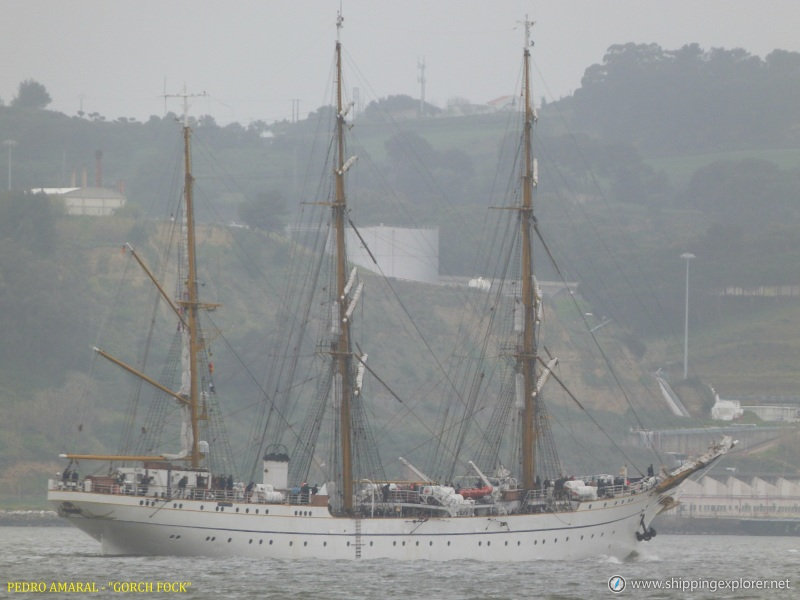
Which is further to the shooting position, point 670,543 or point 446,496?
point 670,543

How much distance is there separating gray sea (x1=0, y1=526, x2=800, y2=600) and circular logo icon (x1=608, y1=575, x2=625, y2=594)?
0.24ft

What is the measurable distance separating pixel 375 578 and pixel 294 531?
10008 mm

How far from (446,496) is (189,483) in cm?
1290

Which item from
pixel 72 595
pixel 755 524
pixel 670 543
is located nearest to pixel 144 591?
pixel 72 595

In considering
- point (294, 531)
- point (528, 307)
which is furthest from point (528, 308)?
point (294, 531)

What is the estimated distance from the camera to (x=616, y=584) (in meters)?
85.4

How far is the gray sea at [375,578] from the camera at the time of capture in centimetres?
8038

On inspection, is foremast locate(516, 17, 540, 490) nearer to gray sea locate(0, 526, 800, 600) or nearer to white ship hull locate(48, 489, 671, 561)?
white ship hull locate(48, 489, 671, 561)

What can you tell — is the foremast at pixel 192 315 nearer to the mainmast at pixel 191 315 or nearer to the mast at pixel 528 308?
the mainmast at pixel 191 315

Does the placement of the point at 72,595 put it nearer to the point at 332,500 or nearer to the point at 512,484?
the point at 332,500

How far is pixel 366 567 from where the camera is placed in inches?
3661

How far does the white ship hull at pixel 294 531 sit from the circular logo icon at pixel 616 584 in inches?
468

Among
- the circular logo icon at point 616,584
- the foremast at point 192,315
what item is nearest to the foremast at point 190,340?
the foremast at point 192,315

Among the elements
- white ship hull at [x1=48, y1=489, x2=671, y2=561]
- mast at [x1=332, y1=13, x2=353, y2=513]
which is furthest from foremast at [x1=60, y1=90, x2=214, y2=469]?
mast at [x1=332, y1=13, x2=353, y2=513]
